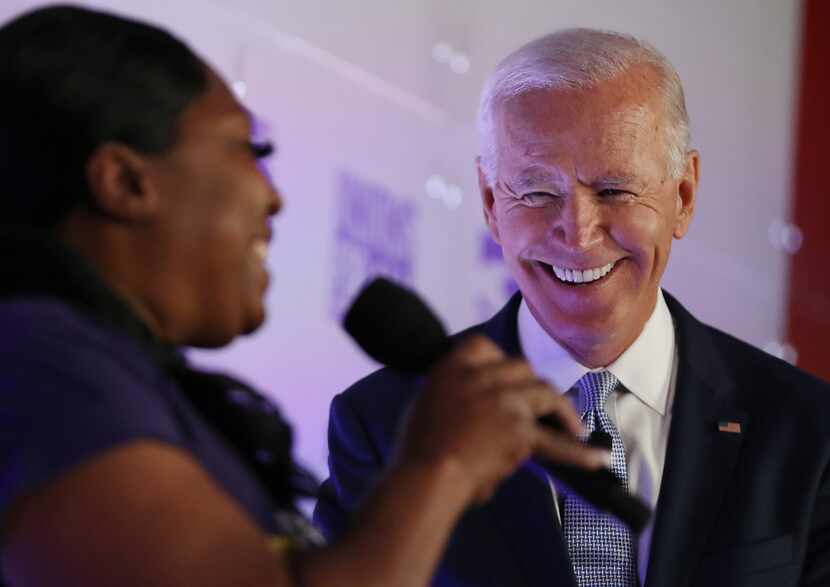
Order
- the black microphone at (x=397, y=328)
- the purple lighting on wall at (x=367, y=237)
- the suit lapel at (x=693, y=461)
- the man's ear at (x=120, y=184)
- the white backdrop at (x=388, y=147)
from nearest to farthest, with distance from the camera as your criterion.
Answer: the man's ear at (x=120, y=184)
the black microphone at (x=397, y=328)
the suit lapel at (x=693, y=461)
the white backdrop at (x=388, y=147)
the purple lighting on wall at (x=367, y=237)

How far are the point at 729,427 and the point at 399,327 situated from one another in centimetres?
94

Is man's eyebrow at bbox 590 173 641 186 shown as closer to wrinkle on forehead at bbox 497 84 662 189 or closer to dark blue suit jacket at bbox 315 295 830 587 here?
wrinkle on forehead at bbox 497 84 662 189

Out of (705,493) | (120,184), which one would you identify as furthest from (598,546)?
(120,184)

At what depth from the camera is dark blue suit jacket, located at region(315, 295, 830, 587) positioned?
1.90m

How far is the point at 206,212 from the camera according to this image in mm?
1103

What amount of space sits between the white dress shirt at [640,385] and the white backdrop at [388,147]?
0.88 metres

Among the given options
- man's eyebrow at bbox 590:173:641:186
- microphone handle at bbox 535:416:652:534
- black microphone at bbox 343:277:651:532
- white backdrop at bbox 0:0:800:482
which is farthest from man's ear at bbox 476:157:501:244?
microphone handle at bbox 535:416:652:534

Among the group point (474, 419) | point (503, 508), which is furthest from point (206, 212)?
point (503, 508)

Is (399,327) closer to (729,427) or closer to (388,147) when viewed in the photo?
(729,427)

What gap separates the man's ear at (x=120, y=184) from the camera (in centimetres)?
108

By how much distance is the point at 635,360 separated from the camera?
6.95 feet

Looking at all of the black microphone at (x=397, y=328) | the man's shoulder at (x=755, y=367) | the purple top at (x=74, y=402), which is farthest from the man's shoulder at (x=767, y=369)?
the purple top at (x=74, y=402)

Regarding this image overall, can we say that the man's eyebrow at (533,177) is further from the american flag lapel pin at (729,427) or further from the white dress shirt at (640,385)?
the american flag lapel pin at (729,427)

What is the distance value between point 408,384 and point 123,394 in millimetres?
1170
